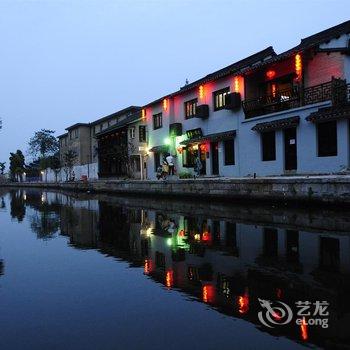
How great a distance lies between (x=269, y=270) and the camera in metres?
7.52

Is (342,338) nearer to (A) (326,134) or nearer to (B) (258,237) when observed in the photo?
(B) (258,237)

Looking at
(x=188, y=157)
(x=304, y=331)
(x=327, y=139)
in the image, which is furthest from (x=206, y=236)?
(x=188, y=157)

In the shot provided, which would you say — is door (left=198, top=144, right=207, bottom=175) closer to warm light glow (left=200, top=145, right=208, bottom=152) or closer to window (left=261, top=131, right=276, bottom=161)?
warm light glow (left=200, top=145, right=208, bottom=152)

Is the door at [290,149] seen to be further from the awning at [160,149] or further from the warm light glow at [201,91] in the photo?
the awning at [160,149]

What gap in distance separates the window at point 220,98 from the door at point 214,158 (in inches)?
111

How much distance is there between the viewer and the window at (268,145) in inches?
985

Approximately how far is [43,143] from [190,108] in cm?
5636

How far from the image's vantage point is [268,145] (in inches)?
1005

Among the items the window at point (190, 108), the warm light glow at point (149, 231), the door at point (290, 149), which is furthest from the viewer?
the window at point (190, 108)

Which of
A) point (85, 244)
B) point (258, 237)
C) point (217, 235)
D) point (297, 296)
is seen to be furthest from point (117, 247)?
point (297, 296)

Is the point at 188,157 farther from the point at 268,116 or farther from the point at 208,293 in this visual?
the point at 208,293

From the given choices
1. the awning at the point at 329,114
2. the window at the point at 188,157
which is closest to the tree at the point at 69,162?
the window at the point at 188,157

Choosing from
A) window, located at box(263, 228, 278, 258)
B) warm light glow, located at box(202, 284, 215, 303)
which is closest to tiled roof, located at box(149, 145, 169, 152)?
window, located at box(263, 228, 278, 258)

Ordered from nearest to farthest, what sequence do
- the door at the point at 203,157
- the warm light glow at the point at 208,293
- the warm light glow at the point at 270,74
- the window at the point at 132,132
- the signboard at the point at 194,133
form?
1. the warm light glow at the point at 208,293
2. the warm light glow at the point at 270,74
3. the door at the point at 203,157
4. the signboard at the point at 194,133
5. the window at the point at 132,132
